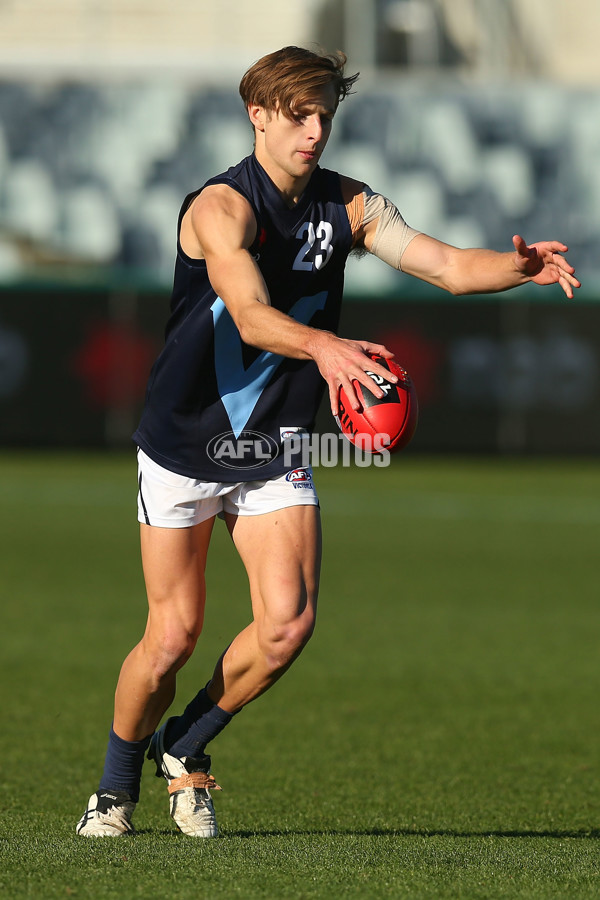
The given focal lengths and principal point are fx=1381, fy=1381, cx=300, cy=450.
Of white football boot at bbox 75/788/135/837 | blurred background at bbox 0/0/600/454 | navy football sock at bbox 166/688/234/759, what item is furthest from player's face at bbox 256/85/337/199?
blurred background at bbox 0/0/600/454

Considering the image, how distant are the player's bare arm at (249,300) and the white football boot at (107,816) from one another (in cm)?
160

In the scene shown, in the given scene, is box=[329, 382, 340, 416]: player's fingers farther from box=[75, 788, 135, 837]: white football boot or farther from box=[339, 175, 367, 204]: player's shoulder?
box=[75, 788, 135, 837]: white football boot

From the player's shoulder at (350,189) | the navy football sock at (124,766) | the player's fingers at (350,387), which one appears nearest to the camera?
the player's fingers at (350,387)

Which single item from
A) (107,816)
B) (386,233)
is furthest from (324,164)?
(107,816)

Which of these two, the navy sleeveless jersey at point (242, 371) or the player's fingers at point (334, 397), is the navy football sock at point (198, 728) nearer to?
the navy sleeveless jersey at point (242, 371)

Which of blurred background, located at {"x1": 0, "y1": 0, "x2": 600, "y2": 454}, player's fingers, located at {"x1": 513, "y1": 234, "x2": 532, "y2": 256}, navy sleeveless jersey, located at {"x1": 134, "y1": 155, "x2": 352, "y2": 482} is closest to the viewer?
player's fingers, located at {"x1": 513, "y1": 234, "x2": 532, "y2": 256}

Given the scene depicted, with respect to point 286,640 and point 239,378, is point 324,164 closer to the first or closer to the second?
point 239,378

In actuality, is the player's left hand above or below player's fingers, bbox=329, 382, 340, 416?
above

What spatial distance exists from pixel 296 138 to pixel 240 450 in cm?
105

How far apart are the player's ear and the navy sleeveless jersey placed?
119mm

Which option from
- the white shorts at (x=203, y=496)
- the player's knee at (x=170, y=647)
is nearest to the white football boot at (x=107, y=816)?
the player's knee at (x=170, y=647)

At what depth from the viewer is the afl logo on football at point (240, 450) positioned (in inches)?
184

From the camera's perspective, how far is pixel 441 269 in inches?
191

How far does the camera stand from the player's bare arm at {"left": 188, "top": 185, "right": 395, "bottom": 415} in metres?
3.91
